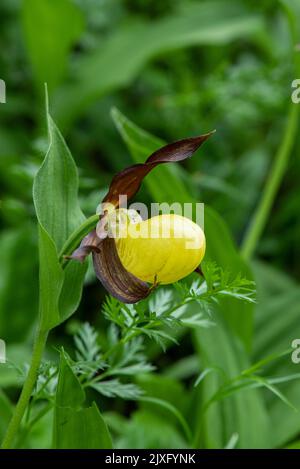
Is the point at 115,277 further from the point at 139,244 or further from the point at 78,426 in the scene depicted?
the point at 78,426

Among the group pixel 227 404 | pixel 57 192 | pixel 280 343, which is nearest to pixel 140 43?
pixel 280 343

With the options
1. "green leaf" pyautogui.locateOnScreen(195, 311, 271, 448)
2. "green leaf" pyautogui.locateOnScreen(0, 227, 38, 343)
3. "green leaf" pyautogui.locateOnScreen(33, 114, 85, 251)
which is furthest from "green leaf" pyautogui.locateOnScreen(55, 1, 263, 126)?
"green leaf" pyautogui.locateOnScreen(33, 114, 85, 251)

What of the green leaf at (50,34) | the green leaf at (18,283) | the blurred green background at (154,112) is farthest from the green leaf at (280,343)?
the green leaf at (50,34)

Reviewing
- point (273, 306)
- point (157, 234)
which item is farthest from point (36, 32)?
point (157, 234)

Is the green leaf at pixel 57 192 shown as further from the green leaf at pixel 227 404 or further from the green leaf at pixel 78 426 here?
the green leaf at pixel 227 404

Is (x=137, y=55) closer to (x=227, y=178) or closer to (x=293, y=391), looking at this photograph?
(x=227, y=178)

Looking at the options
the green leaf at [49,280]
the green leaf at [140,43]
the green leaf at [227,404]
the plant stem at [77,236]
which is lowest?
the green leaf at [227,404]
